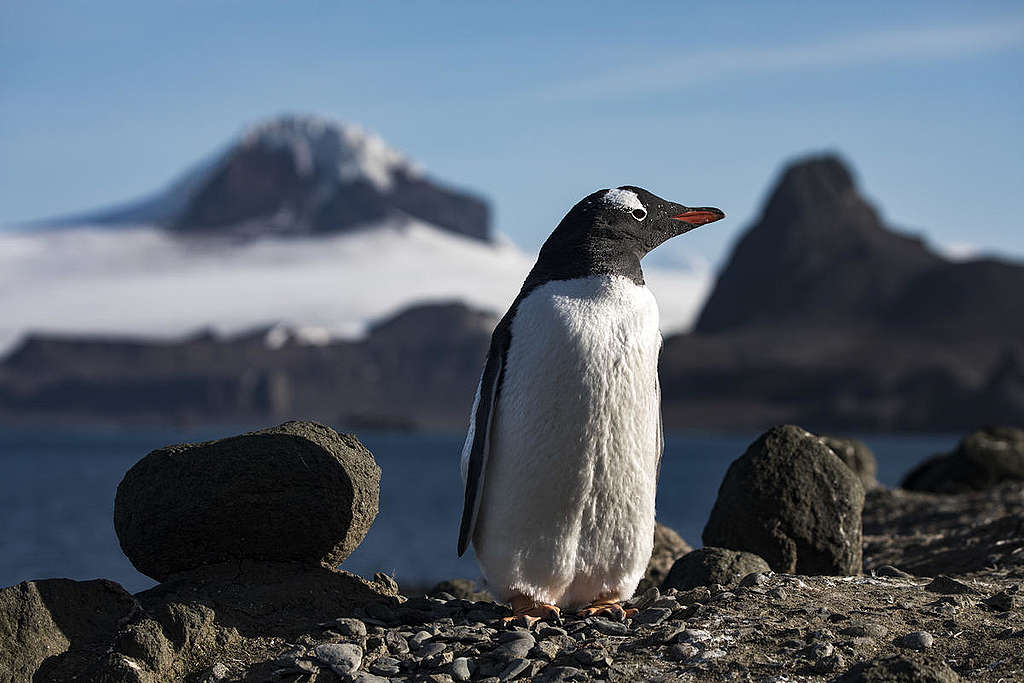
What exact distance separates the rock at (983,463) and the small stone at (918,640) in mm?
11048

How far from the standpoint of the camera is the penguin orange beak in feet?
24.5

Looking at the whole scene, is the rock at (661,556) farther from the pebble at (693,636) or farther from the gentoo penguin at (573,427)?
the pebble at (693,636)

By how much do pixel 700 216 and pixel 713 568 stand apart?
2230 millimetres

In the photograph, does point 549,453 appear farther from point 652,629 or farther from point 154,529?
point 154,529

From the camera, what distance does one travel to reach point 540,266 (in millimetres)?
7195

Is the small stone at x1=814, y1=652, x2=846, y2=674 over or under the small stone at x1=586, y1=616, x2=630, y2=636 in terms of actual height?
over

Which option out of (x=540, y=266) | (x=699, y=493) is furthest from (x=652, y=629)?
(x=699, y=493)

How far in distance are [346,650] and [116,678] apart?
1170 millimetres

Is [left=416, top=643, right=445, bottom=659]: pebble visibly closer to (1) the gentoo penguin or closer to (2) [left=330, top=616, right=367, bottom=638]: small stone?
(2) [left=330, top=616, right=367, bottom=638]: small stone

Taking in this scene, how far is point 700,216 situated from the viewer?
7.55 m

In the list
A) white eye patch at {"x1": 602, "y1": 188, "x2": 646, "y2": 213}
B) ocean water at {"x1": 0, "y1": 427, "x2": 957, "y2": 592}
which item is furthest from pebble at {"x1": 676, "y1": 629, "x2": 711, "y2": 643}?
ocean water at {"x1": 0, "y1": 427, "x2": 957, "y2": 592}

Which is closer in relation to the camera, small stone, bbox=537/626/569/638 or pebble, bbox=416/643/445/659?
pebble, bbox=416/643/445/659

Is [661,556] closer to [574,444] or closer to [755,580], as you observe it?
[755,580]

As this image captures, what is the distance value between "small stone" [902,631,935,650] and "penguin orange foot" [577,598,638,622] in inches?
60.2
